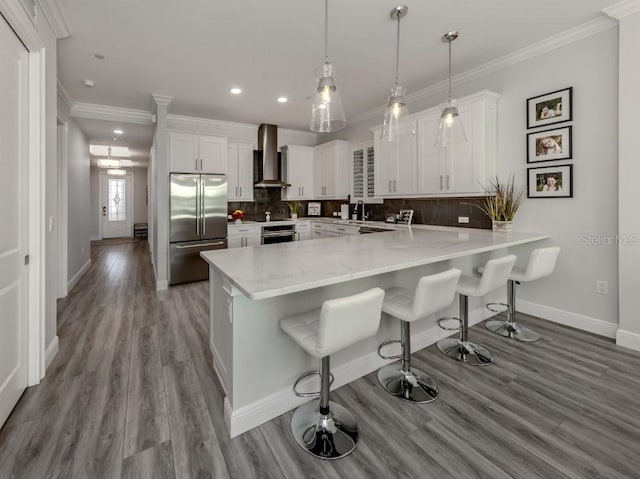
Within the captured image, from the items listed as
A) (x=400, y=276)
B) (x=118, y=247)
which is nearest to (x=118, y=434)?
(x=400, y=276)

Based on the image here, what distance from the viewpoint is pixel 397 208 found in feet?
17.1

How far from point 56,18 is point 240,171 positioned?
339cm

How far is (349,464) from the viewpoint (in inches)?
62.0

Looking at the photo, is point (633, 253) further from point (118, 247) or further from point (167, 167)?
point (118, 247)

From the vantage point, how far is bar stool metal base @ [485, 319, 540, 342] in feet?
9.70

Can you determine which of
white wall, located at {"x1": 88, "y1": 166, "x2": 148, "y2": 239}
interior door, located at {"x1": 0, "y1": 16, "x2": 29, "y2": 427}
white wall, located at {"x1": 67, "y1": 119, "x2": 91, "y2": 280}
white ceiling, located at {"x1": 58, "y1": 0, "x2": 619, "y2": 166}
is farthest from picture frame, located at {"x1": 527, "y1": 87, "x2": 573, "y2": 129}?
white wall, located at {"x1": 88, "y1": 166, "x2": 148, "y2": 239}

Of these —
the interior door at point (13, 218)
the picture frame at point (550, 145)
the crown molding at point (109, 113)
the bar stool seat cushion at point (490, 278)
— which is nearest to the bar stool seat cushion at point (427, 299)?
the bar stool seat cushion at point (490, 278)

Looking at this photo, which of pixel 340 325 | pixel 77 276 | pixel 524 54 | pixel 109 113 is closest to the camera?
pixel 340 325

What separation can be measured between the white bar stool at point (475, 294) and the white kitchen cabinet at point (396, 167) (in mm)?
2001

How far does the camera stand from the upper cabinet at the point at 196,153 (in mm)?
4921

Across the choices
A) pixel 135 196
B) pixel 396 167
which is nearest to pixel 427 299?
pixel 396 167

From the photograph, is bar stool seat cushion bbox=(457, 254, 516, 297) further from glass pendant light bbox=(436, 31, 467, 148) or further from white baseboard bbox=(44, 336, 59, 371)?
white baseboard bbox=(44, 336, 59, 371)

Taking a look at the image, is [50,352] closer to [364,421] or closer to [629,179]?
[364,421]

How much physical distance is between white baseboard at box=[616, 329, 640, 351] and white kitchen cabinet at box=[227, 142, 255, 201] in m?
5.35
